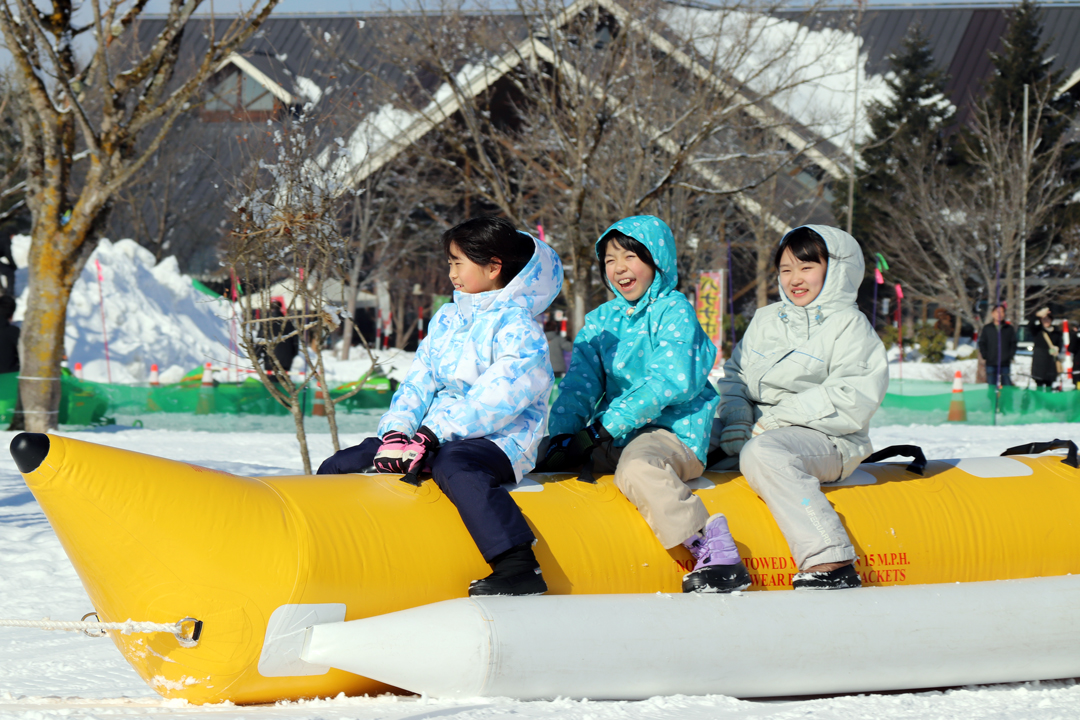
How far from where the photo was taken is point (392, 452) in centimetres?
346

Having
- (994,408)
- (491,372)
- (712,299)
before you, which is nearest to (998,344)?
(994,408)

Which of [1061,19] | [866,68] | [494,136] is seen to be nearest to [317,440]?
[494,136]

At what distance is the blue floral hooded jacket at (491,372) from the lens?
11.2ft

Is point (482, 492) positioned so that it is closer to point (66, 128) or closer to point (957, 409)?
point (66, 128)

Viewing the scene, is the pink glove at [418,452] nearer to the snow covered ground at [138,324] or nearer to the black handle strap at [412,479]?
the black handle strap at [412,479]

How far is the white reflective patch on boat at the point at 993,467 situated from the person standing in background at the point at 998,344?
437 inches

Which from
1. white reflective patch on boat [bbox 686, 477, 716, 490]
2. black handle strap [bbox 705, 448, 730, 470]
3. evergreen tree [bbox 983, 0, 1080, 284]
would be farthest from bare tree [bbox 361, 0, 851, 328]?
evergreen tree [bbox 983, 0, 1080, 284]

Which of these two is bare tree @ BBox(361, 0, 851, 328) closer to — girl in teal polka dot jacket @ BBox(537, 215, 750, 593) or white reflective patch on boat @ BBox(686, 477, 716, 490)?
girl in teal polka dot jacket @ BBox(537, 215, 750, 593)

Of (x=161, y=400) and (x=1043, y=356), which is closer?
(x=161, y=400)

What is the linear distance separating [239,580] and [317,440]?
8.01 m

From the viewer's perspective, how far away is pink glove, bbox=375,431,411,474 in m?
3.45

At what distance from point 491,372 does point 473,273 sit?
44 centimetres

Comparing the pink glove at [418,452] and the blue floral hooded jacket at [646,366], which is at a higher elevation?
the blue floral hooded jacket at [646,366]

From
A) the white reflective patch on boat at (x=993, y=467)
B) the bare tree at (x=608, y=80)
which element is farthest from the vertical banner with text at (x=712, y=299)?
the white reflective patch on boat at (x=993, y=467)
